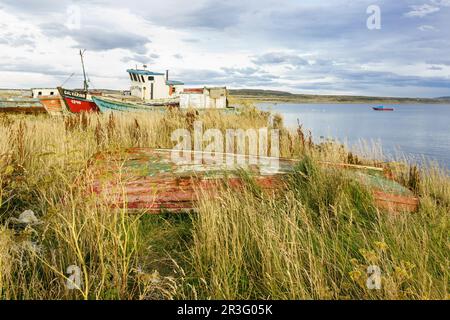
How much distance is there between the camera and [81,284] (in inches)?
96.1

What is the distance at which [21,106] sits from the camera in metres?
22.7

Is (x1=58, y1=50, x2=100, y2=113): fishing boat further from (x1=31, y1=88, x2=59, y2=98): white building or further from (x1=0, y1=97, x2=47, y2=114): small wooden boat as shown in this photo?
(x1=31, y1=88, x2=59, y2=98): white building

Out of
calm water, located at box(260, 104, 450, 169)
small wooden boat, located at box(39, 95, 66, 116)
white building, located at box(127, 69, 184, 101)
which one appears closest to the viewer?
calm water, located at box(260, 104, 450, 169)

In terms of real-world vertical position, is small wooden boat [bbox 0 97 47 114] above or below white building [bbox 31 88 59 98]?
below

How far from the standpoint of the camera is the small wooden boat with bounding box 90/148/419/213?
4.16m

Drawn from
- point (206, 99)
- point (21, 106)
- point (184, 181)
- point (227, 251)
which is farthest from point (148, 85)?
point (227, 251)

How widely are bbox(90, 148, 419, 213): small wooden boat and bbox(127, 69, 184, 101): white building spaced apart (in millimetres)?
24192

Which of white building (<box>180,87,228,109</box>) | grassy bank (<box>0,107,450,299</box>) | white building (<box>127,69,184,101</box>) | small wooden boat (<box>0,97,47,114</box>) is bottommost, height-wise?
grassy bank (<box>0,107,450,299</box>)

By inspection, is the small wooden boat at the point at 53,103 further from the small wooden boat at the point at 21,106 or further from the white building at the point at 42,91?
the white building at the point at 42,91

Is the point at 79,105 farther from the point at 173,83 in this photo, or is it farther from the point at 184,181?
the point at 184,181

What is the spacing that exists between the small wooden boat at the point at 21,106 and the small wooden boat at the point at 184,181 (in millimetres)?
21491

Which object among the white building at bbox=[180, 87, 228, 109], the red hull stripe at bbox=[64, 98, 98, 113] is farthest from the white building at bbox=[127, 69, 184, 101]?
the red hull stripe at bbox=[64, 98, 98, 113]
